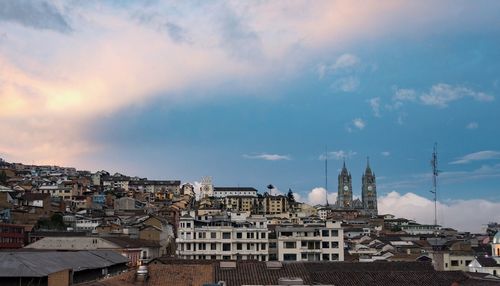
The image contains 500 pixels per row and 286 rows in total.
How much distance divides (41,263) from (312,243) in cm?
4344

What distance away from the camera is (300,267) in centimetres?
3816

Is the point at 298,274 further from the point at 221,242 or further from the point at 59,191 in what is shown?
the point at 59,191

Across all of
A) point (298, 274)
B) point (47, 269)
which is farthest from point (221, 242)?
point (47, 269)

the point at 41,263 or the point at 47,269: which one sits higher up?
the point at 41,263

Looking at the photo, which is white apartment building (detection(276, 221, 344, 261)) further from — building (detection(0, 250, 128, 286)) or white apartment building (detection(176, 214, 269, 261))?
building (detection(0, 250, 128, 286))

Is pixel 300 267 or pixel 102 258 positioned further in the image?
pixel 102 258

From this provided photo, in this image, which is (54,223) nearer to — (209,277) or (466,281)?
(209,277)

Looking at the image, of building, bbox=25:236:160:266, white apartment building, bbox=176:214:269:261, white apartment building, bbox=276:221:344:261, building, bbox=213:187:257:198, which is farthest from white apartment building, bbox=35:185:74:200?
white apartment building, bbox=276:221:344:261

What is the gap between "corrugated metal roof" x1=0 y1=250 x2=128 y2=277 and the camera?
1130 inches

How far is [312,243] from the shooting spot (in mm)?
70500

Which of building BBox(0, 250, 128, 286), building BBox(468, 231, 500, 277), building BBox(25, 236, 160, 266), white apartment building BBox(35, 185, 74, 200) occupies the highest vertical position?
white apartment building BBox(35, 185, 74, 200)

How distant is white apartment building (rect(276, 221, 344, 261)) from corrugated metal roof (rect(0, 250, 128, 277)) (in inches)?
1286

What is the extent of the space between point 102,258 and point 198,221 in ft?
105

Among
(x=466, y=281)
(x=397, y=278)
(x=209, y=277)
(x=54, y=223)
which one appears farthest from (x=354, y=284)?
(x=54, y=223)
